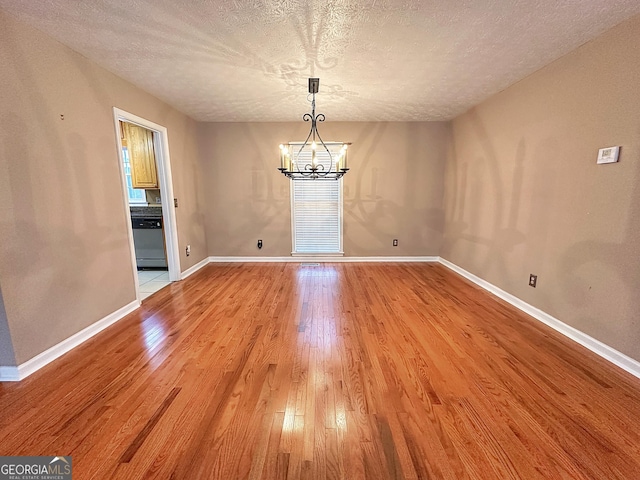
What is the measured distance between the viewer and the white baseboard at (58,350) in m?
1.80

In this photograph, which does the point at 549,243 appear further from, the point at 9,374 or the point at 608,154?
the point at 9,374

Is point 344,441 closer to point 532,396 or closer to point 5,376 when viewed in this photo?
point 532,396

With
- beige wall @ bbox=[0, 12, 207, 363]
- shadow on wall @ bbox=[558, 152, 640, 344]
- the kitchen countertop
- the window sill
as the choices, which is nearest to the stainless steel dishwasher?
the kitchen countertop

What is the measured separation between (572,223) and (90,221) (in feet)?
14.4

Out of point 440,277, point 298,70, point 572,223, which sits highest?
point 298,70

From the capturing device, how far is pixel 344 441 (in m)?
1.35

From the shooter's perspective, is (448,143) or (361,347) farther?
(448,143)

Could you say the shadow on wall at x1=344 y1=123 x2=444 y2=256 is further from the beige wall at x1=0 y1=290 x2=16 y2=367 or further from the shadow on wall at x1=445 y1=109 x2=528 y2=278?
the beige wall at x1=0 y1=290 x2=16 y2=367

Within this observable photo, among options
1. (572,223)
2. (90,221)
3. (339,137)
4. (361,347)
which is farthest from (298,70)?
(572,223)

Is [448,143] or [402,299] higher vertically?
[448,143]

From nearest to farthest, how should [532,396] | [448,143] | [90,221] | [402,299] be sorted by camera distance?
[532,396] < [90,221] < [402,299] < [448,143]

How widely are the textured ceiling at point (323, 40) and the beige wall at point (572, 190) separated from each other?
0.29 meters

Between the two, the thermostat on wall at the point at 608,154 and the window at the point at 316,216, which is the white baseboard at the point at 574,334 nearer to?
the thermostat on wall at the point at 608,154

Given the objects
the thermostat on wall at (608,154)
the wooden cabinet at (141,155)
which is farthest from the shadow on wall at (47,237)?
the thermostat on wall at (608,154)
